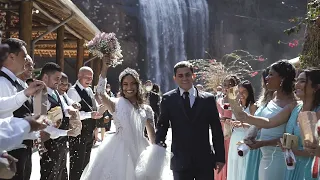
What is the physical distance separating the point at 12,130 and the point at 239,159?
418 cm

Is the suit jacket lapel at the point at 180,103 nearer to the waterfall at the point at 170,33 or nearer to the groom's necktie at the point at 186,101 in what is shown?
the groom's necktie at the point at 186,101

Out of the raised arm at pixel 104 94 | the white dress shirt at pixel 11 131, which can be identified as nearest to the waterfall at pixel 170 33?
the raised arm at pixel 104 94

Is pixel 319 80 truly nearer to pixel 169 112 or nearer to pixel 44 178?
pixel 169 112

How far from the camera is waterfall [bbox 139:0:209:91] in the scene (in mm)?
30820

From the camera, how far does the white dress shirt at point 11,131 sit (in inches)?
94.7

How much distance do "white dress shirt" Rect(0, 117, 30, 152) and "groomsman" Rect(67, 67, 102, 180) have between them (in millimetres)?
3386

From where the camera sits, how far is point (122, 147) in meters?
4.72

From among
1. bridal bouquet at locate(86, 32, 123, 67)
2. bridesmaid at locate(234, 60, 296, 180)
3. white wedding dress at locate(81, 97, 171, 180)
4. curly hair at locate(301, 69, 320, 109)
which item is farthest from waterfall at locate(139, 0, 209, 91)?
curly hair at locate(301, 69, 320, 109)

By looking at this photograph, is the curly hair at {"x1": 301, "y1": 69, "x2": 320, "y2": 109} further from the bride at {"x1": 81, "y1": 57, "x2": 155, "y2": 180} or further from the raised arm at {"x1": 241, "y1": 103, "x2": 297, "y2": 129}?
the bride at {"x1": 81, "y1": 57, "x2": 155, "y2": 180}

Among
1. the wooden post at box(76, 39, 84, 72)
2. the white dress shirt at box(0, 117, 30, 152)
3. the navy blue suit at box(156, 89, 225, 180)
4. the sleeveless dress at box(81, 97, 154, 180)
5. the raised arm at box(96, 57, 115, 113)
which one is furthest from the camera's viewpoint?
the wooden post at box(76, 39, 84, 72)

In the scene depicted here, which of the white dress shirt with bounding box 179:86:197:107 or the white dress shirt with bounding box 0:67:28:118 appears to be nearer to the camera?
the white dress shirt with bounding box 0:67:28:118

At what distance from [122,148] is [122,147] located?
0.04 feet

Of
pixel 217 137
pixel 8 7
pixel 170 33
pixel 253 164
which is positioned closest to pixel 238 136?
pixel 253 164

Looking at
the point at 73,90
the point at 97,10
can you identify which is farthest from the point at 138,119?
the point at 97,10
